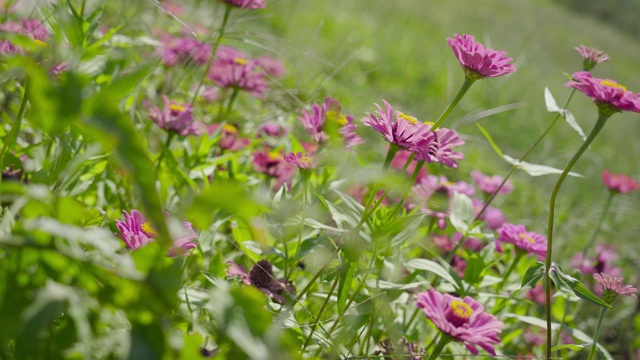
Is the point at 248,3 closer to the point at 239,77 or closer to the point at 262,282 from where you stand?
the point at 239,77

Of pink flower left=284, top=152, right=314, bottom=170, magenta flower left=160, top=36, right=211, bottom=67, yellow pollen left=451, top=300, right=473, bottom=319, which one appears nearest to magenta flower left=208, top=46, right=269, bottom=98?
magenta flower left=160, top=36, right=211, bottom=67

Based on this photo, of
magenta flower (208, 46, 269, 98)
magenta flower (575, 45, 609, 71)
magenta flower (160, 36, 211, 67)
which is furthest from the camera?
magenta flower (160, 36, 211, 67)

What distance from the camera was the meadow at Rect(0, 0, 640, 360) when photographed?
37cm

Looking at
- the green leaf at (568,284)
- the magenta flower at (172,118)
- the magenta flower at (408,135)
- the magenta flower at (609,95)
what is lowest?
the magenta flower at (172,118)

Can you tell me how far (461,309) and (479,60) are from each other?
29cm

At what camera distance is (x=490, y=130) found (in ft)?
14.5

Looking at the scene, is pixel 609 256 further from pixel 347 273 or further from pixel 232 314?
pixel 232 314

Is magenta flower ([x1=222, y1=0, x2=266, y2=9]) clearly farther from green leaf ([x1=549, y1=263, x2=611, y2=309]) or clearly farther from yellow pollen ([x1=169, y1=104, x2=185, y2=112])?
green leaf ([x1=549, y1=263, x2=611, y2=309])

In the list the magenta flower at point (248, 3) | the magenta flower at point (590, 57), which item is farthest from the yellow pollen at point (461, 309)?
the magenta flower at point (248, 3)

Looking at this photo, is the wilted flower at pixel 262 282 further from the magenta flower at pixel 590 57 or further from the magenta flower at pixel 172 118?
the magenta flower at pixel 590 57

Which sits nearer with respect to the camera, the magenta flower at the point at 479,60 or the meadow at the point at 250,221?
the meadow at the point at 250,221

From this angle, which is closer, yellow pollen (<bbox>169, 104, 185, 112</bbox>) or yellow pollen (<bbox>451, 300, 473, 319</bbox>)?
yellow pollen (<bbox>451, 300, 473, 319</bbox>)

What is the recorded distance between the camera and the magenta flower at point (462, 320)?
63 cm

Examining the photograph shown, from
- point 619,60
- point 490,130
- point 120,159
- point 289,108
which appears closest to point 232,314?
point 120,159
